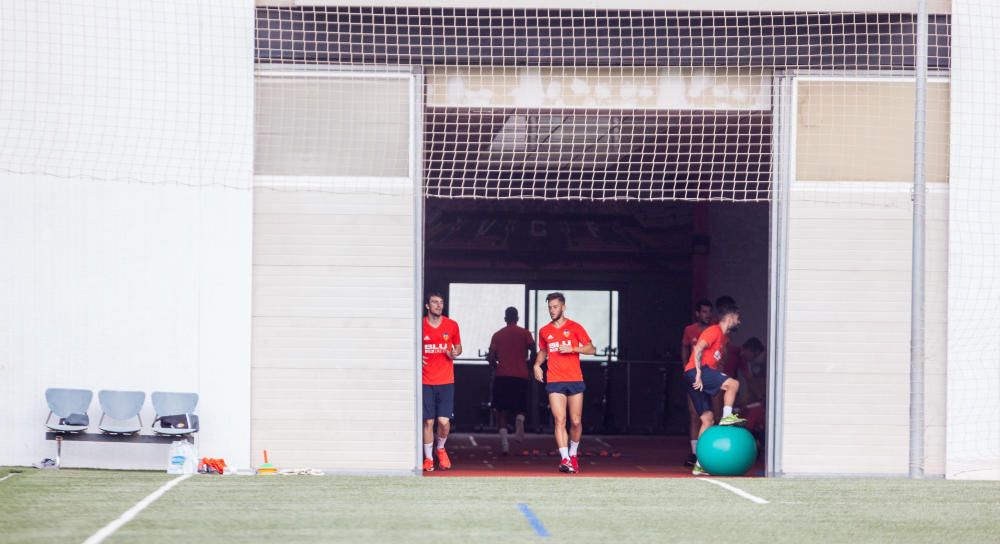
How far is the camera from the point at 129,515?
830 cm

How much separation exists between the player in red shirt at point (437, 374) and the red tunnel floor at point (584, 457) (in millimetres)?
441

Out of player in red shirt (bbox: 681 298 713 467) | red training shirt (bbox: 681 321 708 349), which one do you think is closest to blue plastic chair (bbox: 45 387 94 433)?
player in red shirt (bbox: 681 298 713 467)

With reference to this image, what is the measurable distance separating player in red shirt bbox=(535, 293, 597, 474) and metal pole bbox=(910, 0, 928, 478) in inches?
120

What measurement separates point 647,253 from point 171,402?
9.16 m

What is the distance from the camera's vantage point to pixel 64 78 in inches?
452

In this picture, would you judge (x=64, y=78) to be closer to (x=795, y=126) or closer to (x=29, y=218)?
(x=29, y=218)

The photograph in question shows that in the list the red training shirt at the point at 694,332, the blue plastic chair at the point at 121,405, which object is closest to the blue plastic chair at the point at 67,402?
the blue plastic chair at the point at 121,405

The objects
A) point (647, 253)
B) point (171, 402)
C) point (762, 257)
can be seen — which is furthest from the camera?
point (647, 253)

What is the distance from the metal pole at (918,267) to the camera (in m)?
11.5

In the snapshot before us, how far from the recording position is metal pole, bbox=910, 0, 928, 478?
37.7 feet

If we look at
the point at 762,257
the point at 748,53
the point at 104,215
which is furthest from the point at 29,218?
the point at 762,257

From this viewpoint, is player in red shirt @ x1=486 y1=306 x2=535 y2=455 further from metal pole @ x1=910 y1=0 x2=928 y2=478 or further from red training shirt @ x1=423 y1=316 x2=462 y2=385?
metal pole @ x1=910 y1=0 x2=928 y2=478

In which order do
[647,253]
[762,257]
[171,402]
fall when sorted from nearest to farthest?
[171,402]
[762,257]
[647,253]

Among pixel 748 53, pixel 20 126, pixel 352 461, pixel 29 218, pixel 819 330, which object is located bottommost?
pixel 352 461
